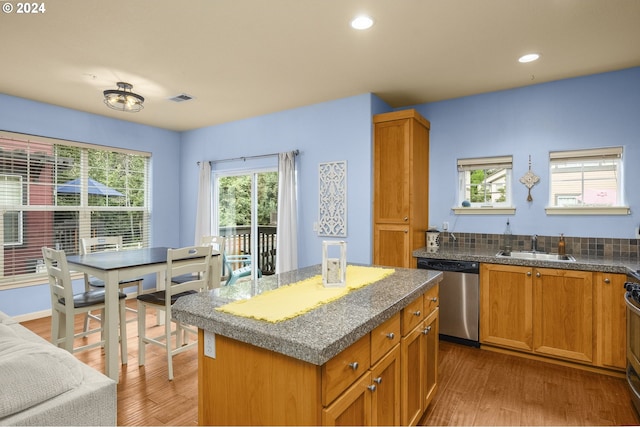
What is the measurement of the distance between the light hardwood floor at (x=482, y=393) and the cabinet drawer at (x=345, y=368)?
1.21 metres

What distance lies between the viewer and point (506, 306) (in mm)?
3111

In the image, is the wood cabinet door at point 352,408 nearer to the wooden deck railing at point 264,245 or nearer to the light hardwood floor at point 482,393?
the light hardwood floor at point 482,393

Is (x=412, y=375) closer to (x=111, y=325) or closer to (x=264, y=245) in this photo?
(x=111, y=325)

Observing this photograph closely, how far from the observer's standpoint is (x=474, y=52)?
2.79 metres

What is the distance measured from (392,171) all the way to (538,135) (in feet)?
4.93

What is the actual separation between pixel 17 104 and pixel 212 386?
443 cm

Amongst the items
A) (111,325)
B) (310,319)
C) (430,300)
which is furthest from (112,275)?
(430,300)

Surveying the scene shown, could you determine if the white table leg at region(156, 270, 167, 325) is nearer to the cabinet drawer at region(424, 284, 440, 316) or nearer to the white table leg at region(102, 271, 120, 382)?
the white table leg at region(102, 271, 120, 382)

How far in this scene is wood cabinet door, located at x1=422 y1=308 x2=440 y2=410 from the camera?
201 cm

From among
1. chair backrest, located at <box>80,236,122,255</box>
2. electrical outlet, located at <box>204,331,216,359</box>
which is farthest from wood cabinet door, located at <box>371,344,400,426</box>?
chair backrest, located at <box>80,236,122,255</box>

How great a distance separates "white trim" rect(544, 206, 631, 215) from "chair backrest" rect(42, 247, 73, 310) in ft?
14.1

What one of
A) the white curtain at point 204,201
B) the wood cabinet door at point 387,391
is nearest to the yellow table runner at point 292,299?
the wood cabinet door at point 387,391

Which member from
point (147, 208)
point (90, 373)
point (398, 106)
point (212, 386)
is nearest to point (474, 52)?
point (398, 106)

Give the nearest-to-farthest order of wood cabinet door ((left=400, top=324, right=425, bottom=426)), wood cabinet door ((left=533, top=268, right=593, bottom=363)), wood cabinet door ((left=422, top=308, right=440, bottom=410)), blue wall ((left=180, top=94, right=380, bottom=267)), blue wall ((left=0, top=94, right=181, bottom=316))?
wood cabinet door ((left=400, top=324, right=425, bottom=426)) → wood cabinet door ((left=422, top=308, right=440, bottom=410)) → wood cabinet door ((left=533, top=268, right=593, bottom=363)) → blue wall ((left=180, top=94, right=380, bottom=267)) → blue wall ((left=0, top=94, right=181, bottom=316))
